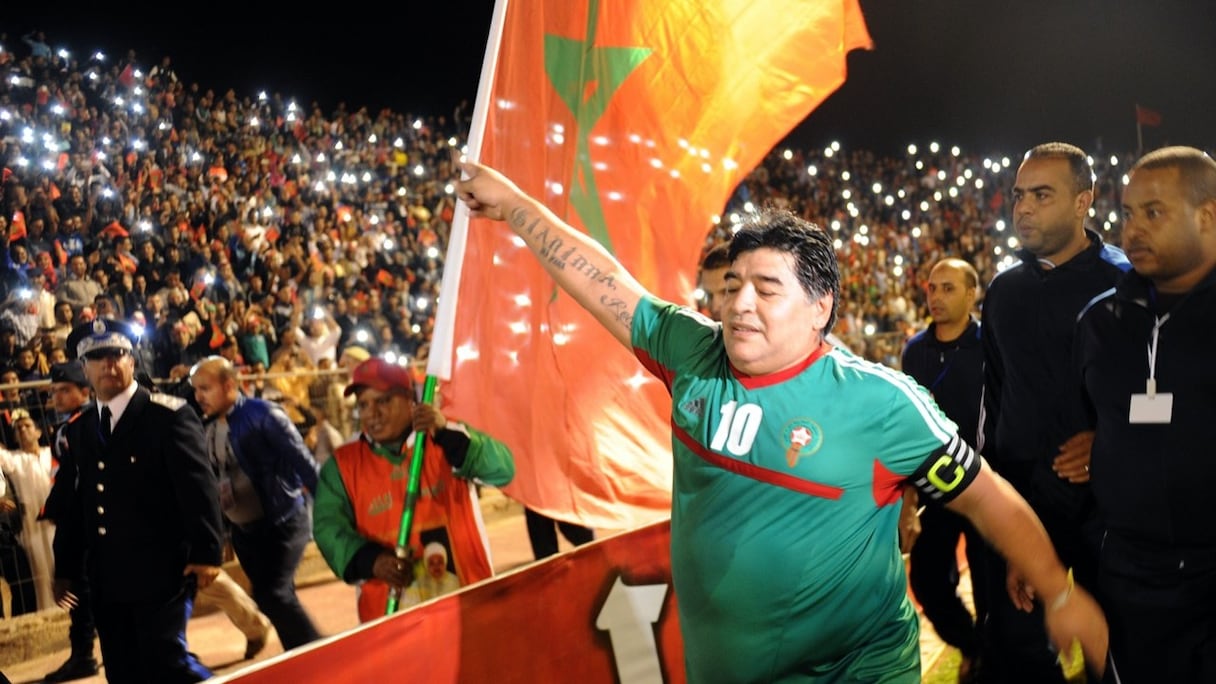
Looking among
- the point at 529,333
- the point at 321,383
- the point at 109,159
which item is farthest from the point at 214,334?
the point at 529,333

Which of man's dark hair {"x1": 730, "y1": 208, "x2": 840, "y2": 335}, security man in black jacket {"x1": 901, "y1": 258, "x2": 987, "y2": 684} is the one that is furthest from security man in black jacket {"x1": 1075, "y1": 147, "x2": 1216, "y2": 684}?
security man in black jacket {"x1": 901, "y1": 258, "x2": 987, "y2": 684}

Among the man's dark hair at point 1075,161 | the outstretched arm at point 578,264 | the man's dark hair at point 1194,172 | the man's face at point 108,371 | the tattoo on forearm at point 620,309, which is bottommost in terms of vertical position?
the man's face at point 108,371

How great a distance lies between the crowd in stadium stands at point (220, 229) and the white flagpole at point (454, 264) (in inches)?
170

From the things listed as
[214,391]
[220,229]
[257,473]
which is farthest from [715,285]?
[220,229]

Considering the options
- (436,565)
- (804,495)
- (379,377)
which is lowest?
(436,565)

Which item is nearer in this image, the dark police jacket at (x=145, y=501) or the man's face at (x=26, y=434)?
the dark police jacket at (x=145, y=501)

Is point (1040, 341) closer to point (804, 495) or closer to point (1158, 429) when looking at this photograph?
point (1158, 429)

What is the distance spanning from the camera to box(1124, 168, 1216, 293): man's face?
3.19 m

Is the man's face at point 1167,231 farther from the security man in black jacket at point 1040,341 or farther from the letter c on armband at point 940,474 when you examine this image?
the letter c on armband at point 940,474

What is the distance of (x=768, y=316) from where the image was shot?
2.65 meters

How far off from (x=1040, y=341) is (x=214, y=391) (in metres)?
4.77

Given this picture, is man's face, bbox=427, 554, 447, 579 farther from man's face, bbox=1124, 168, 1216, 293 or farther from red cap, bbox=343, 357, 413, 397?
man's face, bbox=1124, 168, 1216, 293

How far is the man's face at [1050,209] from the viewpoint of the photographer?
13.9ft

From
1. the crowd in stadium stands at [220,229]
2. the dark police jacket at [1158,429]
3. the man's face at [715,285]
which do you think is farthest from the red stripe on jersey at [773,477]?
the crowd in stadium stands at [220,229]
